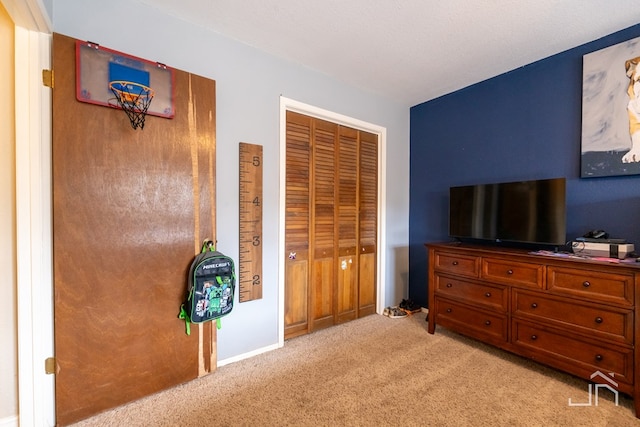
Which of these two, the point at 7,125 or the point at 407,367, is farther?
the point at 407,367

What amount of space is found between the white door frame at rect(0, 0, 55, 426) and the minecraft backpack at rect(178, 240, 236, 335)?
69 centimetres

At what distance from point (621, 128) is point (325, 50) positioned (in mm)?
2272

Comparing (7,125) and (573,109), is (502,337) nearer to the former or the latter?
(573,109)

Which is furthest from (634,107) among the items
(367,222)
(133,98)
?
(133,98)

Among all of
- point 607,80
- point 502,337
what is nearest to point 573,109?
point 607,80

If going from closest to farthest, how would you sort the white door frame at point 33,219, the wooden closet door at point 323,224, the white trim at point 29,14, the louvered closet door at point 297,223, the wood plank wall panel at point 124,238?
the white trim at point 29,14
the white door frame at point 33,219
the wood plank wall panel at point 124,238
the louvered closet door at point 297,223
the wooden closet door at point 323,224

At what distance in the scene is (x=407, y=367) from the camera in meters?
2.10

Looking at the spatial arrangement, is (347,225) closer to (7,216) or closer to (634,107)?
(634,107)

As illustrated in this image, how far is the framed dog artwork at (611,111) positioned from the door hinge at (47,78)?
140 inches

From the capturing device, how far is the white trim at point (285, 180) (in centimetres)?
241

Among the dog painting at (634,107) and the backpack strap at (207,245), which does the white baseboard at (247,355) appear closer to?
the backpack strap at (207,245)

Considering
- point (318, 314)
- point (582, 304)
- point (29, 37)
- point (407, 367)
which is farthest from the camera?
point (318, 314)

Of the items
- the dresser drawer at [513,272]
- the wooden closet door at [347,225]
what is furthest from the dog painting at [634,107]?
the wooden closet door at [347,225]

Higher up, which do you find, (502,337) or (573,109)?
(573,109)
